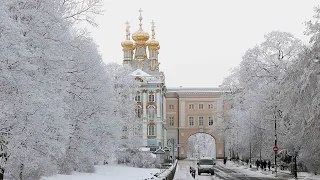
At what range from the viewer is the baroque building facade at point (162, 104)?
8494 centimetres

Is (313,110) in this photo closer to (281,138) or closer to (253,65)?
(281,138)

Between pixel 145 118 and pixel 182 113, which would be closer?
pixel 145 118

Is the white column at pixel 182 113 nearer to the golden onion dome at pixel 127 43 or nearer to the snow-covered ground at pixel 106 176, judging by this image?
the golden onion dome at pixel 127 43

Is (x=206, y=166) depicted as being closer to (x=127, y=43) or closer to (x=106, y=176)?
(x=106, y=176)

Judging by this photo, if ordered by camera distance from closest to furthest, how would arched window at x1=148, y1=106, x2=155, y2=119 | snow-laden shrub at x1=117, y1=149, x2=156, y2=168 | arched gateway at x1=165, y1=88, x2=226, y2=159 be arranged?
snow-laden shrub at x1=117, y1=149, x2=156, y2=168
arched window at x1=148, y1=106, x2=155, y2=119
arched gateway at x1=165, y1=88, x2=226, y2=159

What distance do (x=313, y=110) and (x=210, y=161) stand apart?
19.8 meters

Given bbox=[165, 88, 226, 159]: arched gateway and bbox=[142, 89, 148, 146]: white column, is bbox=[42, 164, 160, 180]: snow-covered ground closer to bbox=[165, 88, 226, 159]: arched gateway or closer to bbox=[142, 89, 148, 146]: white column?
bbox=[142, 89, 148, 146]: white column

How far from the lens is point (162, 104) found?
89250mm

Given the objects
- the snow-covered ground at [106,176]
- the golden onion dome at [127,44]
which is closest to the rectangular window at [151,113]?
the golden onion dome at [127,44]

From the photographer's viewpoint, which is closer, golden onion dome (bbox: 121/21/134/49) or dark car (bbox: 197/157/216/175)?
dark car (bbox: 197/157/216/175)

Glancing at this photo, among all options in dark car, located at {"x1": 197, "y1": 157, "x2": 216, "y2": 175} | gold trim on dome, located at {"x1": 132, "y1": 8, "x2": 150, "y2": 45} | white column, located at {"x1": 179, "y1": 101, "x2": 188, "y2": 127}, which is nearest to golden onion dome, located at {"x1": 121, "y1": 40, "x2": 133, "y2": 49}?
gold trim on dome, located at {"x1": 132, "y1": 8, "x2": 150, "y2": 45}

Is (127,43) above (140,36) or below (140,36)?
below

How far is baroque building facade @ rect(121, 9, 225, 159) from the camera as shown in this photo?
8494 cm

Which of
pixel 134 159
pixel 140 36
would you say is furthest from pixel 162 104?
pixel 134 159
